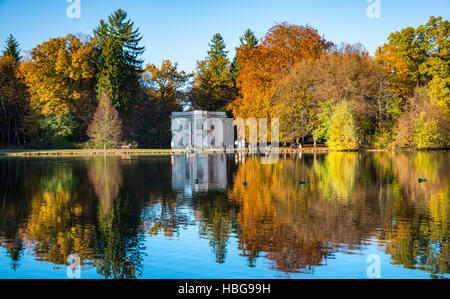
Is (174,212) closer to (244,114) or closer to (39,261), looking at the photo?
(39,261)

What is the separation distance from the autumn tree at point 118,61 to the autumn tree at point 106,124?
2529mm

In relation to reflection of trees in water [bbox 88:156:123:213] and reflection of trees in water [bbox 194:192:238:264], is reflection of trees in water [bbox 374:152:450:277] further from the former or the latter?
reflection of trees in water [bbox 88:156:123:213]

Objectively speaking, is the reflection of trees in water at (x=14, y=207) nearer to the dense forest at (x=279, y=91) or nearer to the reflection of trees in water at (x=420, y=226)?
the reflection of trees in water at (x=420, y=226)

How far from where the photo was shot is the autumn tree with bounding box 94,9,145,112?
6444 cm

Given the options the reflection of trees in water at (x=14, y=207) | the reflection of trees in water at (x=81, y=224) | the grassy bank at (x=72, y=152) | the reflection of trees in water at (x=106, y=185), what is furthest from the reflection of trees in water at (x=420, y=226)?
the grassy bank at (x=72, y=152)

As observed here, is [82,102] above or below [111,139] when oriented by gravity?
above

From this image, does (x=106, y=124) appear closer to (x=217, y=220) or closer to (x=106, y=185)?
(x=106, y=185)

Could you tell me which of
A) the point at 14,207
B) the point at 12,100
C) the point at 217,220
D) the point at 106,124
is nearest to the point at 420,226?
the point at 217,220

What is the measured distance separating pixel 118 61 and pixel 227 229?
184 ft

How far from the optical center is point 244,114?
63.8 metres

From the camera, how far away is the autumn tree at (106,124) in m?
61.2

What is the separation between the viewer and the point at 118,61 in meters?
65.3
